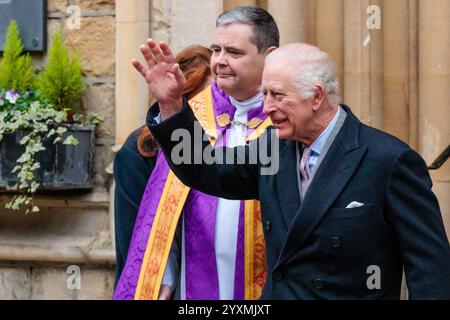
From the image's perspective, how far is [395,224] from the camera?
8.68 feet

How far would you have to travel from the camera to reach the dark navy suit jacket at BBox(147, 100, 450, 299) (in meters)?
2.62

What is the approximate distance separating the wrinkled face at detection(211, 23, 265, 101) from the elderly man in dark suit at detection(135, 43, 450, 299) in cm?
48

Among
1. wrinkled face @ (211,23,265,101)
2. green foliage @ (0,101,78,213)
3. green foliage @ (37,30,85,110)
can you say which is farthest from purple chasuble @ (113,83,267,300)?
green foliage @ (37,30,85,110)

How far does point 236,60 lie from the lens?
3.31 m

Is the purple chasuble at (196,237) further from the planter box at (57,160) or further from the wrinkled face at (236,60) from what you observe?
the planter box at (57,160)

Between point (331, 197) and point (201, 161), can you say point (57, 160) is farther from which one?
point (331, 197)

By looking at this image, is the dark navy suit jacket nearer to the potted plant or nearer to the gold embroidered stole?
the gold embroidered stole

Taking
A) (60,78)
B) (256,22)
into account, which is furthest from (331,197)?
(60,78)

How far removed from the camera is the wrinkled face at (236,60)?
330 cm

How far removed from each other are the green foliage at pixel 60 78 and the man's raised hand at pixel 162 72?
214 centimetres

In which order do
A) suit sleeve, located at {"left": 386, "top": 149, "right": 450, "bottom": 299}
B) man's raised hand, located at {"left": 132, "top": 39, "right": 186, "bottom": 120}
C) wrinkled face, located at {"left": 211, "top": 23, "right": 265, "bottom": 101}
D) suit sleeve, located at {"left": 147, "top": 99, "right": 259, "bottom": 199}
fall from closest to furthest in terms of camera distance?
1. suit sleeve, located at {"left": 386, "top": 149, "right": 450, "bottom": 299}
2. man's raised hand, located at {"left": 132, "top": 39, "right": 186, "bottom": 120}
3. suit sleeve, located at {"left": 147, "top": 99, "right": 259, "bottom": 199}
4. wrinkled face, located at {"left": 211, "top": 23, "right": 265, "bottom": 101}

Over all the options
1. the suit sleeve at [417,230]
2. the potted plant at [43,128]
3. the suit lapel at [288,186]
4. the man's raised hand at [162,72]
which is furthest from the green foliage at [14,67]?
the suit sleeve at [417,230]

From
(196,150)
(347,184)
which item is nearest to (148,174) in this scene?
(196,150)

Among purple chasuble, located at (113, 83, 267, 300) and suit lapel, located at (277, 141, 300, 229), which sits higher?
suit lapel, located at (277, 141, 300, 229)
